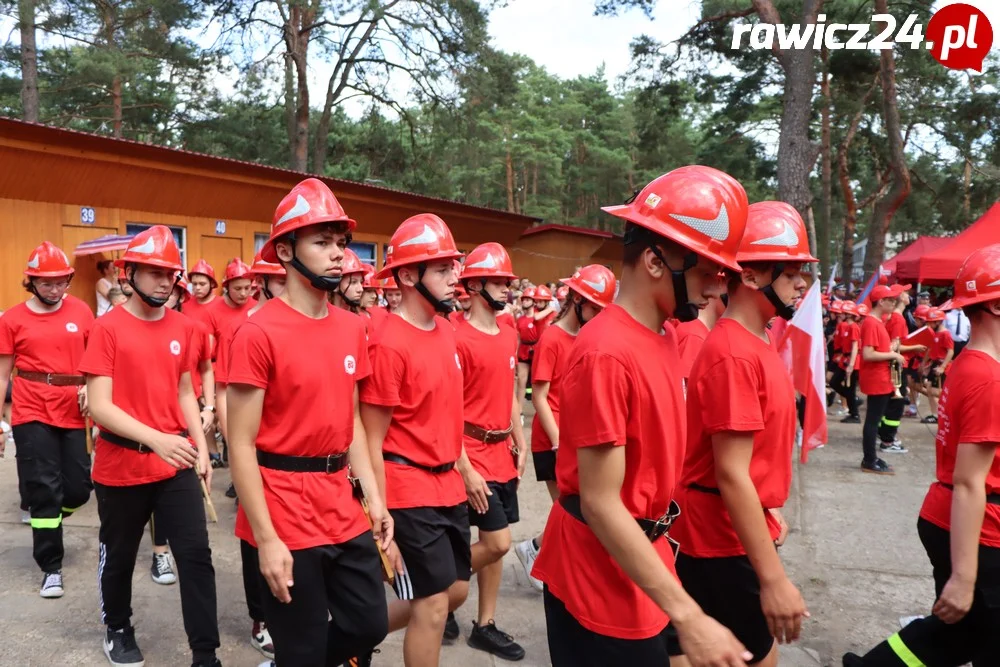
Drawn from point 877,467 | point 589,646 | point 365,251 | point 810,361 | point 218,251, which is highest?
point 365,251

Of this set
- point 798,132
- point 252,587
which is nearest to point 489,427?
point 252,587

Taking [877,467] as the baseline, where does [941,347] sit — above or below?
above

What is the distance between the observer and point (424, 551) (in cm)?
364

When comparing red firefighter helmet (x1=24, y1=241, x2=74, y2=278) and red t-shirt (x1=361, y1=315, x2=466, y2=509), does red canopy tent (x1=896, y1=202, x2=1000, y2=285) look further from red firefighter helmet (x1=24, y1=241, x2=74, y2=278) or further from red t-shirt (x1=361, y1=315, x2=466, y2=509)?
red firefighter helmet (x1=24, y1=241, x2=74, y2=278)

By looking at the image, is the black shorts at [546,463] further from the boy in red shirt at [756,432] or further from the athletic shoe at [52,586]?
the athletic shoe at [52,586]

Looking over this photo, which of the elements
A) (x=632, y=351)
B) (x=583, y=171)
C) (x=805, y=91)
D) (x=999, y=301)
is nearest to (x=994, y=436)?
(x=999, y=301)

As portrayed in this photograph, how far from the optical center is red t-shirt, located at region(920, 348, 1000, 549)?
10.0 ft

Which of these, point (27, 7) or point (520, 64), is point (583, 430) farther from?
point (520, 64)

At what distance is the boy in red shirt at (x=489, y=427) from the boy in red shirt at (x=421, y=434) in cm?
42

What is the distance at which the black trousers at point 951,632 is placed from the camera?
3125 millimetres

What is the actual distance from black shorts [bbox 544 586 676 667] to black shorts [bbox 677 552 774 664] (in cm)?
72

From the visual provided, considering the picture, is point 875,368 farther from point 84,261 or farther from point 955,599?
point 84,261

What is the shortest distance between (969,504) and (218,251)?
1534 cm

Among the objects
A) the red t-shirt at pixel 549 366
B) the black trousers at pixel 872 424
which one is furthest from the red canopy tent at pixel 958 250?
the red t-shirt at pixel 549 366
